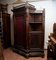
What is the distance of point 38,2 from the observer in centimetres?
521

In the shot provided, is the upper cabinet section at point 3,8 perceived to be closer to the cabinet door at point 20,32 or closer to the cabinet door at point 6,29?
the cabinet door at point 6,29

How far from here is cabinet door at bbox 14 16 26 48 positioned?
4.47m

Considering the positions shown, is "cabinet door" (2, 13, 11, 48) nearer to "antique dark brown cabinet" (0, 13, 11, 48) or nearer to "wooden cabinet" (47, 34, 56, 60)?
"antique dark brown cabinet" (0, 13, 11, 48)

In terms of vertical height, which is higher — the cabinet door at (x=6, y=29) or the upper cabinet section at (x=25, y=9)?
the upper cabinet section at (x=25, y=9)

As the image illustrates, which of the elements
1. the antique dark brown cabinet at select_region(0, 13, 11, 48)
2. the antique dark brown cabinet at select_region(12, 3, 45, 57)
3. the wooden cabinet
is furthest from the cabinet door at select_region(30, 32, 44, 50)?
the antique dark brown cabinet at select_region(0, 13, 11, 48)

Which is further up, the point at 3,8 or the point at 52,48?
the point at 3,8

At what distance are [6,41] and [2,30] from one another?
1.89ft

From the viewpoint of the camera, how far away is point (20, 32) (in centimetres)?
464

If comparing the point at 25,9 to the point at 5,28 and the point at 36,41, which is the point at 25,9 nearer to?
the point at 36,41

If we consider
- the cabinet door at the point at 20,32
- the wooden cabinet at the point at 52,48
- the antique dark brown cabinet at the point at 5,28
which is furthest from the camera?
the antique dark brown cabinet at the point at 5,28

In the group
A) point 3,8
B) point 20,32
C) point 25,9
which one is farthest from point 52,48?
point 3,8

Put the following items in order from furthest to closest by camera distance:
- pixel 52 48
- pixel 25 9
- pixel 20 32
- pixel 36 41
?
pixel 20 32 < pixel 36 41 < pixel 25 9 < pixel 52 48

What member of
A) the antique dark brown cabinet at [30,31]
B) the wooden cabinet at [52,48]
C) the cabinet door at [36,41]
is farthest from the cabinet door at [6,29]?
the wooden cabinet at [52,48]

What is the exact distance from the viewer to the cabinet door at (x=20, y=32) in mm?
4469
